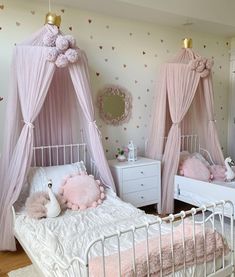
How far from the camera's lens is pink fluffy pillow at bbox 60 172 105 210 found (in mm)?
2822

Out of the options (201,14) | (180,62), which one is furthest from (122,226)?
(201,14)

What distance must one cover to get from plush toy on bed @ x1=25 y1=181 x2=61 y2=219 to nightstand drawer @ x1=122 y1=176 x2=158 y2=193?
3.49ft

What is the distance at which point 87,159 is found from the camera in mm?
3551

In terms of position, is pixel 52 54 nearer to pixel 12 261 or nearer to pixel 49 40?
pixel 49 40

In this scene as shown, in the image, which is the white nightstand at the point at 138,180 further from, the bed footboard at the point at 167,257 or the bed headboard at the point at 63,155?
the bed footboard at the point at 167,257

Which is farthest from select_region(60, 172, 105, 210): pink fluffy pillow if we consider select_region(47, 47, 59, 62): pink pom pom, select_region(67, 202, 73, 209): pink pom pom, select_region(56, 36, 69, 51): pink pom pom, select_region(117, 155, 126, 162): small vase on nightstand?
select_region(56, 36, 69, 51): pink pom pom

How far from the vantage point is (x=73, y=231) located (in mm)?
2350

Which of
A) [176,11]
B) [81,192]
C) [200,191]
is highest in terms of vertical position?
[176,11]

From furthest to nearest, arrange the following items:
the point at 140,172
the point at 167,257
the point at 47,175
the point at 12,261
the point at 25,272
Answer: the point at 140,172, the point at 47,175, the point at 12,261, the point at 25,272, the point at 167,257

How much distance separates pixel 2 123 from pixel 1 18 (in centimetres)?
116

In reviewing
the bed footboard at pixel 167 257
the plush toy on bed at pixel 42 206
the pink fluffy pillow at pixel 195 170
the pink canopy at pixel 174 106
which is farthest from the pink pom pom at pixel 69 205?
the pink fluffy pillow at pixel 195 170

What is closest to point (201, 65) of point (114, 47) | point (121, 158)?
point (114, 47)

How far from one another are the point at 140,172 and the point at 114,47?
1.76 metres

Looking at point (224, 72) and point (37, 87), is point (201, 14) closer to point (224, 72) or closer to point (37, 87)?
point (224, 72)
